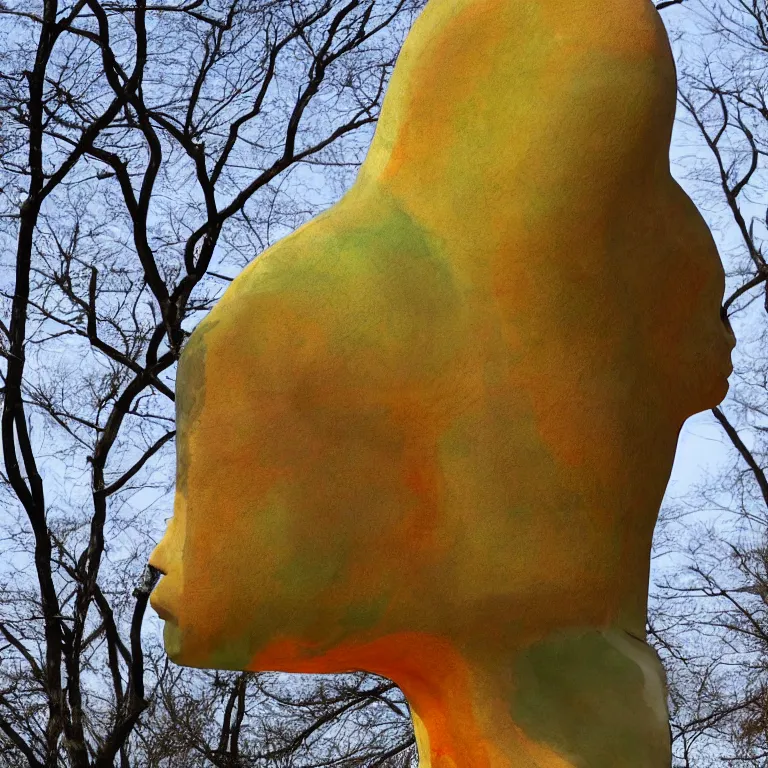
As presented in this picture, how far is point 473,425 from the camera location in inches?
133

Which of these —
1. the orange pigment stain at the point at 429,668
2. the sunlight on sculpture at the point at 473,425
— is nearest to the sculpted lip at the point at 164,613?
the sunlight on sculpture at the point at 473,425

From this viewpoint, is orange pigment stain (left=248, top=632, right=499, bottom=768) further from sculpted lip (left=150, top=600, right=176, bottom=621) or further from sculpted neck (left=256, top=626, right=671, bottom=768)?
sculpted lip (left=150, top=600, right=176, bottom=621)

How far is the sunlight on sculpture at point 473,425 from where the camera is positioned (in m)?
3.29

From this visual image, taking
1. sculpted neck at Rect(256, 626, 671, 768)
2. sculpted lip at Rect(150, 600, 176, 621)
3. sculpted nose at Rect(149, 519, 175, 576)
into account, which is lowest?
sculpted neck at Rect(256, 626, 671, 768)

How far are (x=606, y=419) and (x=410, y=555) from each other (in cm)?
67

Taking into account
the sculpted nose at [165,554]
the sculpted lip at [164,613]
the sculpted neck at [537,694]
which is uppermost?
the sculpted nose at [165,554]

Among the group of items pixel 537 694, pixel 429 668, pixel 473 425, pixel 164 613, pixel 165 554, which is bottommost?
pixel 537 694

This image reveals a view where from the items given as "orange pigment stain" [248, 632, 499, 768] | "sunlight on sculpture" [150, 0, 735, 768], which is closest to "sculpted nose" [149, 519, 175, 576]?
"sunlight on sculpture" [150, 0, 735, 768]

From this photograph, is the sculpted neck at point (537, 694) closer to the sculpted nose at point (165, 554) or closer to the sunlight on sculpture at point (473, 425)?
the sunlight on sculpture at point (473, 425)

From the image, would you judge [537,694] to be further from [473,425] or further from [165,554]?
[165,554]

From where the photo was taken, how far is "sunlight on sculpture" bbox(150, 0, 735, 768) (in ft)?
10.8

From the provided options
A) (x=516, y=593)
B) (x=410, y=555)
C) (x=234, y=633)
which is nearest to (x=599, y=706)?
(x=516, y=593)

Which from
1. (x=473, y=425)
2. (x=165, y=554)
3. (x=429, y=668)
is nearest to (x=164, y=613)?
(x=165, y=554)

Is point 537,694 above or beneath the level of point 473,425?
beneath
